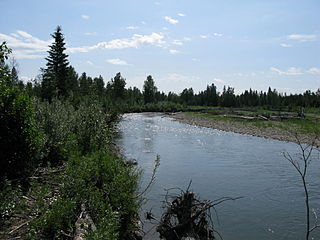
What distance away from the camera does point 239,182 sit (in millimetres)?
15195

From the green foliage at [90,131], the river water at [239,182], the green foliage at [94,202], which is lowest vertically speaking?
the river water at [239,182]

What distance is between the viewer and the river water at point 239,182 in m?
10.1

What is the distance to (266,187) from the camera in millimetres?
14516

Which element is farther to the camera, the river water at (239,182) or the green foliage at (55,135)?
the green foliage at (55,135)

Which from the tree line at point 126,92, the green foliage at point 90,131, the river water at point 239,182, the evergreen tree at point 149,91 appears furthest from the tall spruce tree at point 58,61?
the evergreen tree at point 149,91

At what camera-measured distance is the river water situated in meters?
10.1

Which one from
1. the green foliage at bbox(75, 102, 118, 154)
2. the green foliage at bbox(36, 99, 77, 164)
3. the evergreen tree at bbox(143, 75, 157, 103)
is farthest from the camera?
the evergreen tree at bbox(143, 75, 157, 103)

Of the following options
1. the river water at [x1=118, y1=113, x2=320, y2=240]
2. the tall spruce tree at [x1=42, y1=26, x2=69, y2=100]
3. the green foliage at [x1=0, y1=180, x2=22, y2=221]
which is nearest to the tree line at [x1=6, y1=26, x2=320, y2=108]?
the tall spruce tree at [x1=42, y1=26, x2=69, y2=100]

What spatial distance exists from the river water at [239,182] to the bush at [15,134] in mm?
4171

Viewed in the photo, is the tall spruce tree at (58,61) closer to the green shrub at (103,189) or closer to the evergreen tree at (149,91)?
the green shrub at (103,189)

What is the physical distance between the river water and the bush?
13.7ft

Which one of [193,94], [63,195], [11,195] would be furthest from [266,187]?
[193,94]

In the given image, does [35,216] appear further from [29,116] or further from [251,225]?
[251,225]

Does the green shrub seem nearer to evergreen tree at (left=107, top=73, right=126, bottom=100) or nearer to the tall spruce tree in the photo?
the tall spruce tree
